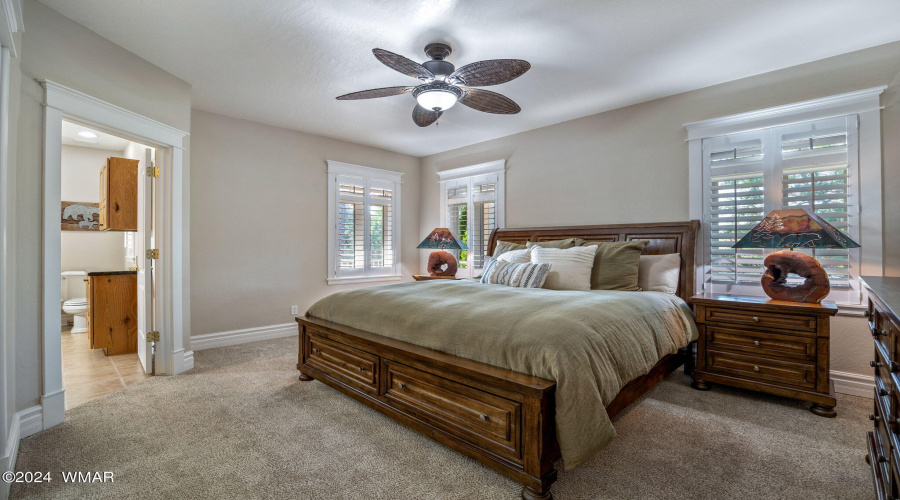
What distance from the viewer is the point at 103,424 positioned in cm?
229

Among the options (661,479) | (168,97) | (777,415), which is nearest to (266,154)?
(168,97)

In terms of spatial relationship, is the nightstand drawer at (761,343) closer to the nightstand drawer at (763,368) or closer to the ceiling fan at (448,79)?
the nightstand drawer at (763,368)

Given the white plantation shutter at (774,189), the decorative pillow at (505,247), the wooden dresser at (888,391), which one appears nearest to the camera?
the wooden dresser at (888,391)

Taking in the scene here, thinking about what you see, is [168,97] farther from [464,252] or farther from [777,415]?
[777,415]

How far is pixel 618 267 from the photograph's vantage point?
3.29 m

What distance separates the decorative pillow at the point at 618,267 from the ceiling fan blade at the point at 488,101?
1.49 meters

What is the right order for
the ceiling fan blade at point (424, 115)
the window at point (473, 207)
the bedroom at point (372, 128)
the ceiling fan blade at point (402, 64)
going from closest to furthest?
the bedroom at point (372, 128)
the ceiling fan blade at point (402, 64)
the ceiling fan blade at point (424, 115)
the window at point (473, 207)

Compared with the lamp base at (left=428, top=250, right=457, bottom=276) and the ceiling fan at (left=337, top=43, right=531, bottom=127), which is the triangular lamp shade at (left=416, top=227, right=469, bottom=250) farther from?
the ceiling fan at (left=337, top=43, right=531, bottom=127)

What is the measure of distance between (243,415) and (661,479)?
2.36 meters

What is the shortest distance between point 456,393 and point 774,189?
3.06m

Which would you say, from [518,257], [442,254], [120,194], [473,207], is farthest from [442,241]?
[120,194]

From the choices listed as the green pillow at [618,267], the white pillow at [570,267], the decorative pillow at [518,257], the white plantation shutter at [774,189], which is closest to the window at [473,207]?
the decorative pillow at [518,257]

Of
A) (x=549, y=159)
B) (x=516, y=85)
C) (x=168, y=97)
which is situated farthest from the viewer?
(x=549, y=159)

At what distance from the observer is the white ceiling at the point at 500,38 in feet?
7.53
